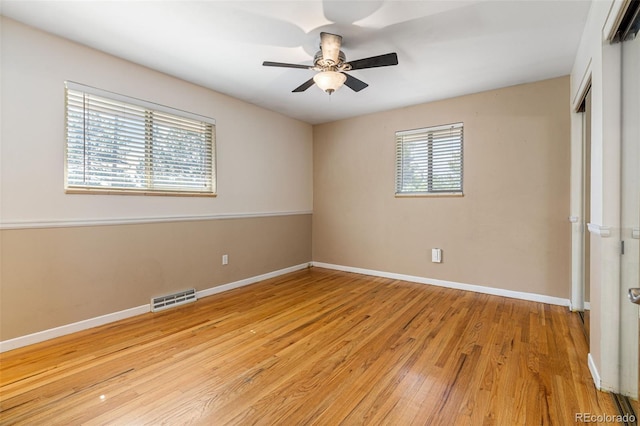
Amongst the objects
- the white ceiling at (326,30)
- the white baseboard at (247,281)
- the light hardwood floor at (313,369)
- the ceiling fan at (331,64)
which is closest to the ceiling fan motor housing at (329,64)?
the ceiling fan at (331,64)

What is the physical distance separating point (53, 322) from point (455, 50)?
428cm

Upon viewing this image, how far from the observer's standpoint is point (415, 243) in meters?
4.26

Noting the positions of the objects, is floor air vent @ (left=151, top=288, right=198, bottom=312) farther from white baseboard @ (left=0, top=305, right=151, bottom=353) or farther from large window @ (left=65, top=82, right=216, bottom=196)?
large window @ (left=65, top=82, right=216, bottom=196)

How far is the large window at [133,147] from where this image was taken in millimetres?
2639

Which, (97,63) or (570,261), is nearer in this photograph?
(97,63)

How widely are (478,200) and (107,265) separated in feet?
13.9

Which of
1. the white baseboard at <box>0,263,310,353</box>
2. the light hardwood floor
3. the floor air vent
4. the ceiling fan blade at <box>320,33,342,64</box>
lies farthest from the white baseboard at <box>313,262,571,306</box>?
the ceiling fan blade at <box>320,33,342,64</box>

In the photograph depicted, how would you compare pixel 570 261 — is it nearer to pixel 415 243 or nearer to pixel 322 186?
pixel 415 243

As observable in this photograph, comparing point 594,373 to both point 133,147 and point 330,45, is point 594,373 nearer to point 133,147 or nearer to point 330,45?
point 330,45

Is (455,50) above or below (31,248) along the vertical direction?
above

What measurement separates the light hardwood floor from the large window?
4.56 feet

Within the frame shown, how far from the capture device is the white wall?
7.55 feet

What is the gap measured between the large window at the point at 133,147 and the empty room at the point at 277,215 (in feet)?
0.07

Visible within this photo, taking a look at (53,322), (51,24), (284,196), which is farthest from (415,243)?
(51,24)
